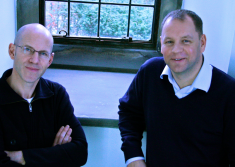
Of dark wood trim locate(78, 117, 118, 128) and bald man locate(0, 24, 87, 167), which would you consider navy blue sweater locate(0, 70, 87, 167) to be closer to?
bald man locate(0, 24, 87, 167)

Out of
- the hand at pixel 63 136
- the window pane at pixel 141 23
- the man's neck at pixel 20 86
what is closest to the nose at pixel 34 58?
the man's neck at pixel 20 86

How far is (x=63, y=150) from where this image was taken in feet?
3.71

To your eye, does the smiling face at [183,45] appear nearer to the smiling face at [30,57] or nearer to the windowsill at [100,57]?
the smiling face at [30,57]

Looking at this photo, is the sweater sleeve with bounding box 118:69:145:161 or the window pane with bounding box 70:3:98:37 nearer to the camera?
the sweater sleeve with bounding box 118:69:145:161

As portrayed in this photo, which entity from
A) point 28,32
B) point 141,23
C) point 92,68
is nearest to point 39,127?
point 28,32

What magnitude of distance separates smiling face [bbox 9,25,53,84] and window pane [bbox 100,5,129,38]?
4.01 ft

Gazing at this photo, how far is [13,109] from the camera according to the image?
110 cm

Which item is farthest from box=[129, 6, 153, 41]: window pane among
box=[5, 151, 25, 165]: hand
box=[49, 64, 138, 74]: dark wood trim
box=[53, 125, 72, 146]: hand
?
box=[5, 151, 25, 165]: hand

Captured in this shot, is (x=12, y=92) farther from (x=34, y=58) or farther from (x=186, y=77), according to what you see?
(x=186, y=77)

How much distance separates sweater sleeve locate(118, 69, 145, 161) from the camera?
4.04 ft

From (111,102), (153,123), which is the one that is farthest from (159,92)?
(111,102)

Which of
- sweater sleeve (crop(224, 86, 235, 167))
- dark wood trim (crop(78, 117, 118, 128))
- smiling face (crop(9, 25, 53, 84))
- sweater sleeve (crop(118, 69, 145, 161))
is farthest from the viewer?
dark wood trim (crop(78, 117, 118, 128))

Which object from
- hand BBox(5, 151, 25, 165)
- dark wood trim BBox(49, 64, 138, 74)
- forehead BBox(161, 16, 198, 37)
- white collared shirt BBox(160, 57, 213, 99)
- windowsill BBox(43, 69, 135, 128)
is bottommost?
hand BBox(5, 151, 25, 165)

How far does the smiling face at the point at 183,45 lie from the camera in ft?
3.48
